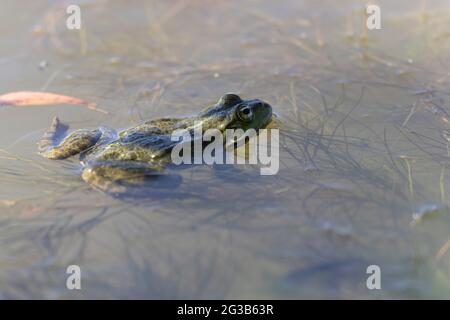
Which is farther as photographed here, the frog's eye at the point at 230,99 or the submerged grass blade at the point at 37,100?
the submerged grass blade at the point at 37,100

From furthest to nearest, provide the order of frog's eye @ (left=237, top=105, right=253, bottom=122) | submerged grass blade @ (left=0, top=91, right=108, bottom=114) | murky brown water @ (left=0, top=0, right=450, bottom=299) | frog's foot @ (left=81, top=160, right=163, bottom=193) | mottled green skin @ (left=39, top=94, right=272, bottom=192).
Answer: submerged grass blade @ (left=0, top=91, right=108, bottom=114) → frog's eye @ (left=237, top=105, right=253, bottom=122) → mottled green skin @ (left=39, top=94, right=272, bottom=192) → frog's foot @ (left=81, top=160, right=163, bottom=193) → murky brown water @ (left=0, top=0, right=450, bottom=299)

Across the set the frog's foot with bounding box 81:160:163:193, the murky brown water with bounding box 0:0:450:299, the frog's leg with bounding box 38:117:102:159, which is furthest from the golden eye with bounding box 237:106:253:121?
the frog's leg with bounding box 38:117:102:159

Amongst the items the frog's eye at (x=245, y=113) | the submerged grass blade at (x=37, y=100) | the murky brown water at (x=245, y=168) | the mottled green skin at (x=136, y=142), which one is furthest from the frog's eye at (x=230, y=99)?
the submerged grass blade at (x=37, y=100)

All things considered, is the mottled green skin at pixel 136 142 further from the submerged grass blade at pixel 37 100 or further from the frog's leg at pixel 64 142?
the submerged grass blade at pixel 37 100

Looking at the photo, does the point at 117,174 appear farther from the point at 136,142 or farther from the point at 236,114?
the point at 236,114

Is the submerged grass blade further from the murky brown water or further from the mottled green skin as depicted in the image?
the mottled green skin
